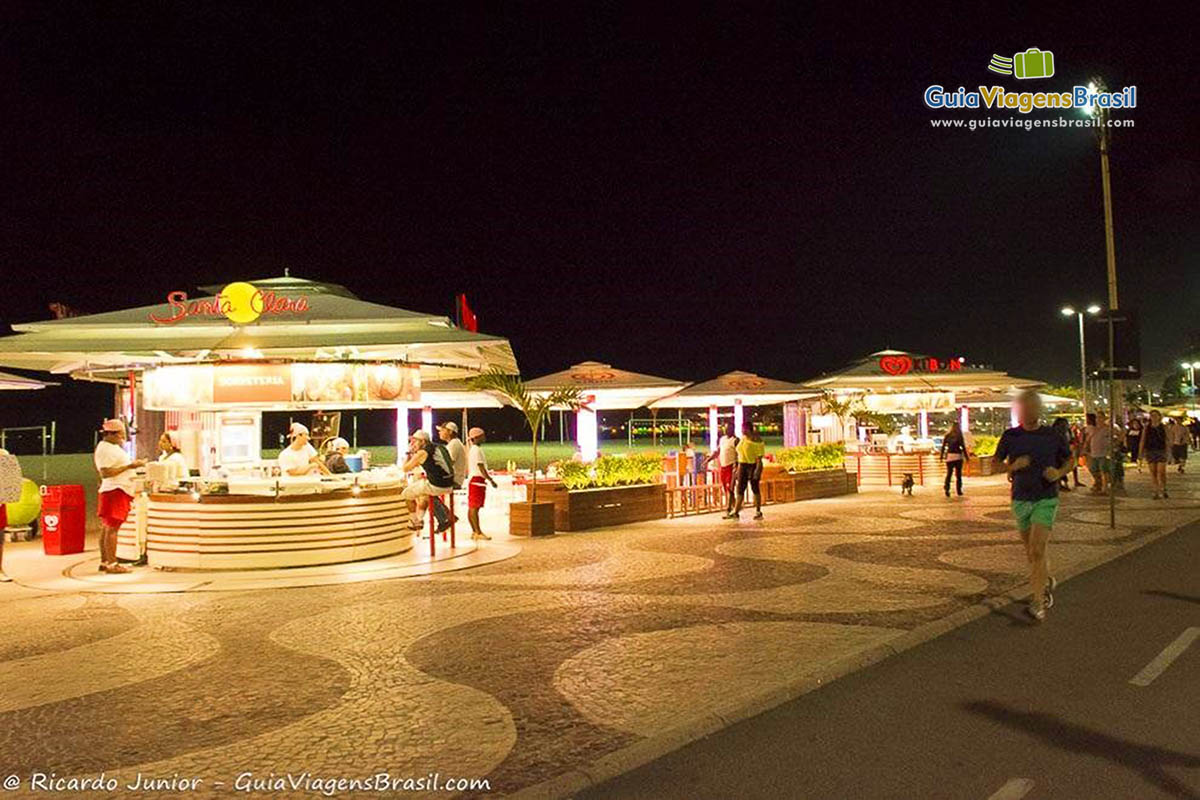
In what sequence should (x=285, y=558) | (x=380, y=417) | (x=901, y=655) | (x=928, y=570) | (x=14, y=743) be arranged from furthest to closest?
(x=380, y=417)
(x=285, y=558)
(x=928, y=570)
(x=901, y=655)
(x=14, y=743)

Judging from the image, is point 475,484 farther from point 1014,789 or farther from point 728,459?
point 1014,789

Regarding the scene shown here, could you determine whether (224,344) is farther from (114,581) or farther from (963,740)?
(963,740)

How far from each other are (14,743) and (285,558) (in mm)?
5947

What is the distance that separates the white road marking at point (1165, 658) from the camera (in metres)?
5.57

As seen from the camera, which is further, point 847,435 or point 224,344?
point 847,435

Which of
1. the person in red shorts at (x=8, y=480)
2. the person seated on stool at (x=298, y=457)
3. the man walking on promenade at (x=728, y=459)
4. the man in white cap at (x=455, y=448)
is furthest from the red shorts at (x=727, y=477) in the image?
the person in red shorts at (x=8, y=480)

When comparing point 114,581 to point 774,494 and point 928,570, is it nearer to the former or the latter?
point 928,570

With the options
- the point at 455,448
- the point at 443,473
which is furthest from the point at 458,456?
the point at 443,473

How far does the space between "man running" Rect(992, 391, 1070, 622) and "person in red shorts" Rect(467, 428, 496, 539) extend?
7.73m

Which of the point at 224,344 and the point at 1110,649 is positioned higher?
the point at 224,344

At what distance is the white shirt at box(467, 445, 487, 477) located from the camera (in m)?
14.3

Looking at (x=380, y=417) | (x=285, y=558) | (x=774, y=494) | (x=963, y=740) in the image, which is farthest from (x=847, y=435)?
(x=380, y=417)

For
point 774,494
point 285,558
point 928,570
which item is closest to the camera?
point 928,570

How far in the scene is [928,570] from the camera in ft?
32.0
